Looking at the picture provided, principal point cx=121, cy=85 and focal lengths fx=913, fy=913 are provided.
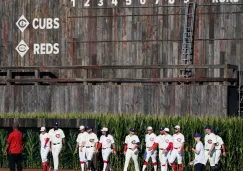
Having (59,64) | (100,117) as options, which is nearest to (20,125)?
(100,117)

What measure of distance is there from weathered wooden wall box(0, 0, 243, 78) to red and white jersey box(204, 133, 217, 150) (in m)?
10.7

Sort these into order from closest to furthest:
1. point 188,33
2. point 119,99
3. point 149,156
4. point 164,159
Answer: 1. point 164,159
2. point 149,156
3. point 119,99
4. point 188,33

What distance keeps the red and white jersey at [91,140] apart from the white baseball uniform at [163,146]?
2.50 metres

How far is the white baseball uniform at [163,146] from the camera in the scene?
3662 centimetres

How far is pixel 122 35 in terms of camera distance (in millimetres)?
47531

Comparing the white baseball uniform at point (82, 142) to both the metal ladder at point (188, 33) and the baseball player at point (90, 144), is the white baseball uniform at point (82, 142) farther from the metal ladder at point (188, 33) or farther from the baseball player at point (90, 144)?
the metal ladder at point (188, 33)

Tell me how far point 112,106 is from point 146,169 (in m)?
4.78

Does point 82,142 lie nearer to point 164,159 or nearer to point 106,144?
point 106,144

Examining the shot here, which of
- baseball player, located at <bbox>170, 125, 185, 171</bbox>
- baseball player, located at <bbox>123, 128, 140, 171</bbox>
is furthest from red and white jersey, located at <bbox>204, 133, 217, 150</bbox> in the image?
baseball player, located at <bbox>123, 128, 140, 171</bbox>

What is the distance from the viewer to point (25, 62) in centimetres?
4903

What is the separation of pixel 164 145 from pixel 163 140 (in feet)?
0.69

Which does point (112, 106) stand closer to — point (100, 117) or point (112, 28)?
point (100, 117)

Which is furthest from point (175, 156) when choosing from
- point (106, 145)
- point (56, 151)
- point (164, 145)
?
point (56, 151)

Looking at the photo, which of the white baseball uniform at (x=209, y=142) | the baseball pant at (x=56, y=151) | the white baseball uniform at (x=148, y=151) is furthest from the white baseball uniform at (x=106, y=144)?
the white baseball uniform at (x=209, y=142)
